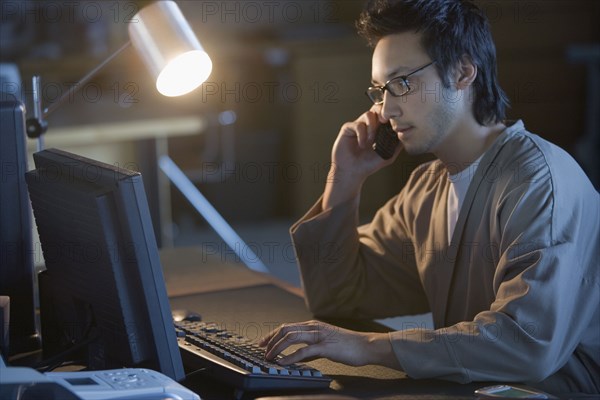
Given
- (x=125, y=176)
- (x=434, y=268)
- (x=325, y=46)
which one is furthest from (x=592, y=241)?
(x=325, y=46)

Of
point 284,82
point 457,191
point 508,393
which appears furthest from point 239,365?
point 284,82

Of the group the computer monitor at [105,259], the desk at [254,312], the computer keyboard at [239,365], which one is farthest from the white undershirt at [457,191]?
the computer monitor at [105,259]

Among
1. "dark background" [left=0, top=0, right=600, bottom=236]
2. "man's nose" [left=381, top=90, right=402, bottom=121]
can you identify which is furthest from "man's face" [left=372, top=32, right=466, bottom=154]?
"dark background" [left=0, top=0, right=600, bottom=236]

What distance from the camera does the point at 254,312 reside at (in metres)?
1.91

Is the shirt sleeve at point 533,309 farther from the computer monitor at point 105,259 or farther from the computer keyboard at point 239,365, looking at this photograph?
the computer monitor at point 105,259

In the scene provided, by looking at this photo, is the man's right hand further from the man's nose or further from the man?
the man's nose

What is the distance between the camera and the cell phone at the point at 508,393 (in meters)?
1.25

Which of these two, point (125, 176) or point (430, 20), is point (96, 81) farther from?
point (125, 176)

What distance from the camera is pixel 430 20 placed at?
1.81 metres

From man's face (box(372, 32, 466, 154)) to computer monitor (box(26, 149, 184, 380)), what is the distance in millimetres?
668

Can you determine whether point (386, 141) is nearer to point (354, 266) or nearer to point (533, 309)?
point (354, 266)

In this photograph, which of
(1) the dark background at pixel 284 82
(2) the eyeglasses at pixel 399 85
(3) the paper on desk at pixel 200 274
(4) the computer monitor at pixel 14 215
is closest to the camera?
(4) the computer monitor at pixel 14 215

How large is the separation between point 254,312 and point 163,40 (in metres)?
0.57

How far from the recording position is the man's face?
1.80 m
